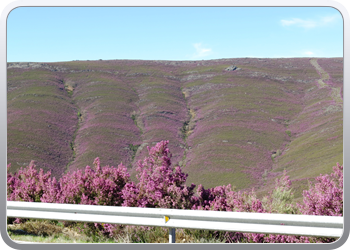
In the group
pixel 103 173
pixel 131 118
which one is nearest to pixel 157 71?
pixel 131 118

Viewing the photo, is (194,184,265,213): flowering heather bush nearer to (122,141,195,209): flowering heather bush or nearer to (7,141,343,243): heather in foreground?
(7,141,343,243): heather in foreground

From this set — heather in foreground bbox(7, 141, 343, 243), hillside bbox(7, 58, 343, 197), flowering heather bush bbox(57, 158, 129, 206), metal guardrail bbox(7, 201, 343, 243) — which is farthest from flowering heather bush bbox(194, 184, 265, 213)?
hillside bbox(7, 58, 343, 197)

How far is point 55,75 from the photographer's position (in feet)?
211

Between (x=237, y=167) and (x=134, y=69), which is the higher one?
(x=134, y=69)

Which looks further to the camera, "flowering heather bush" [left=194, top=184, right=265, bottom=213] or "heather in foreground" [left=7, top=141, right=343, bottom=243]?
"flowering heather bush" [left=194, top=184, right=265, bottom=213]

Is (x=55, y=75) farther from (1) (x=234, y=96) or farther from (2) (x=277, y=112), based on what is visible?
(2) (x=277, y=112)

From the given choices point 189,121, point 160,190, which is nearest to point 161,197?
point 160,190

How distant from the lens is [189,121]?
46938mm

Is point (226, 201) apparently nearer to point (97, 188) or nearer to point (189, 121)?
point (97, 188)

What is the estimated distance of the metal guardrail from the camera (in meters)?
4.34

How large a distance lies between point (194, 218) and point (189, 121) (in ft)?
139

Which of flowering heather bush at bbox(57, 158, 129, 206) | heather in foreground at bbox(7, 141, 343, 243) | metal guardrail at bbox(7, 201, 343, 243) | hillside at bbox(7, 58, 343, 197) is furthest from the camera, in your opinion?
hillside at bbox(7, 58, 343, 197)

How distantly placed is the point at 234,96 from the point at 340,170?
45841 mm

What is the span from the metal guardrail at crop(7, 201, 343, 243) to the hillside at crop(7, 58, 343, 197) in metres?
15.1
